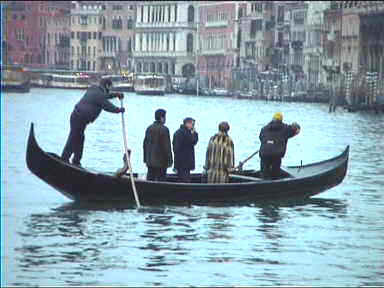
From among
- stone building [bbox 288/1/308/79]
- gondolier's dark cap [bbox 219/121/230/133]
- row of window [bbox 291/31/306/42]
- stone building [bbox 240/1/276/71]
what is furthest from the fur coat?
stone building [bbox 240/1/276/71]

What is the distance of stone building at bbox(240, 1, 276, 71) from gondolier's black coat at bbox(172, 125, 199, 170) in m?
161

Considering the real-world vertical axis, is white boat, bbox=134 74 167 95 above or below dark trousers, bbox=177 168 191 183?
below

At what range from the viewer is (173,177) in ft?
100

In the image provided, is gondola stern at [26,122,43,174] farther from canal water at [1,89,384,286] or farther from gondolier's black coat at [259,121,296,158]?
gondolier's black coat at [259,121,296,158]

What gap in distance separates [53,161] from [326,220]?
417 cm

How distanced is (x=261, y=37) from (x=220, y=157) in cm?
16514

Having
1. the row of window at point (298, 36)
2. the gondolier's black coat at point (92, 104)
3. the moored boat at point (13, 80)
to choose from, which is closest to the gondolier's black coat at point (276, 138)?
the gondolier's black coat at point (92, 104)

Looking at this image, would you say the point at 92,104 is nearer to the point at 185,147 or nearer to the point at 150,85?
the point at 185,147

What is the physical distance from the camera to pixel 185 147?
29984 millimetres

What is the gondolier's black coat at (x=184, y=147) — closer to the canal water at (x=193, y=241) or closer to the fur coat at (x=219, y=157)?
Answer: the fur coat at (x=219, y=157)

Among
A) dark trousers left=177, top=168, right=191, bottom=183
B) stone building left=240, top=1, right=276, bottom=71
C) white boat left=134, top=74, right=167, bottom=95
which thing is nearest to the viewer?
dark trousers left=177, top=168, right=191, bottom=183

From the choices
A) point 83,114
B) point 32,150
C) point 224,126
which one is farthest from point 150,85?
point 32,150

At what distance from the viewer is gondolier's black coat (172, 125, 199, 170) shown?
98.0ft

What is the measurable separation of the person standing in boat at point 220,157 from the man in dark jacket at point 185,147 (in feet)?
0.93
